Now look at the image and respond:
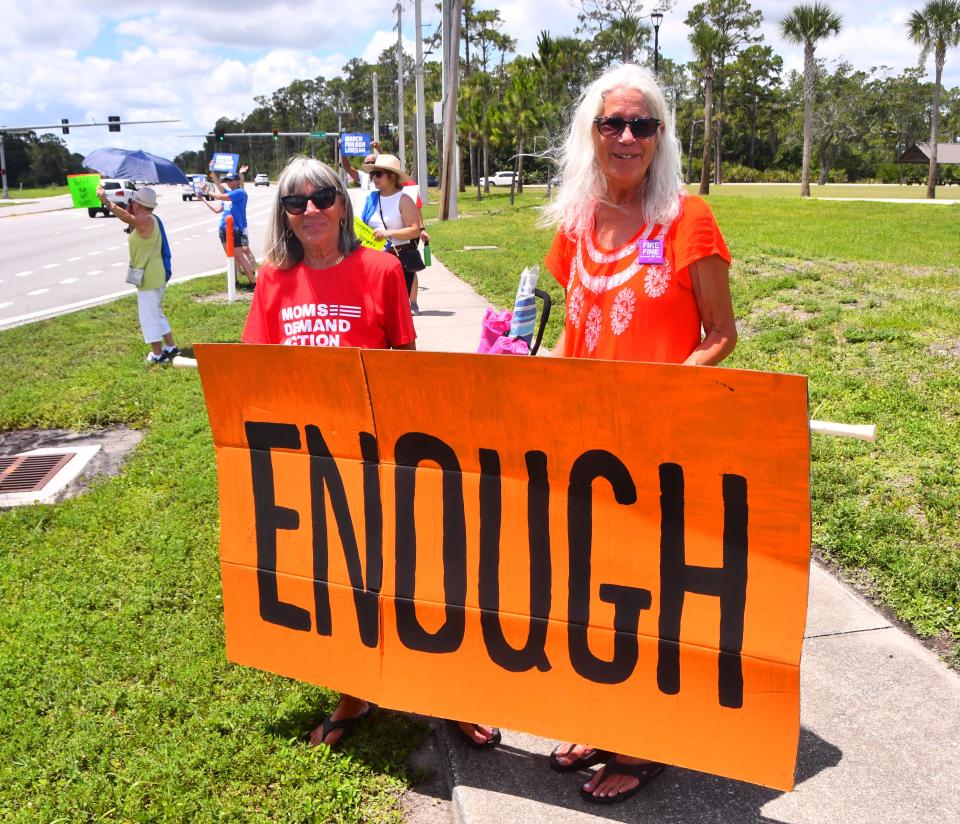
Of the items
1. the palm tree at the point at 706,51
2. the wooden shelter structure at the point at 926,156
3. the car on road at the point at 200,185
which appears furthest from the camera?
the wooden shelter structure at the point at 926,156

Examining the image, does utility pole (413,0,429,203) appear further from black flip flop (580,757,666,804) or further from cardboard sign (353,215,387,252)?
black flip flop (580,757,666,804)

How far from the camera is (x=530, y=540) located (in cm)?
248

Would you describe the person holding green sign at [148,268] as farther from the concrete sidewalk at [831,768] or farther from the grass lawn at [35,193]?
the grass lawn at [35,193]

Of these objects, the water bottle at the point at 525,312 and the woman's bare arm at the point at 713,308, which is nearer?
the woman's bare arm at the point at 713,308

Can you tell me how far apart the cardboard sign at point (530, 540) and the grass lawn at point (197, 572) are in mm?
361

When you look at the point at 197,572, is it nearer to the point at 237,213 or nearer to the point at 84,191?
the point at 84,191

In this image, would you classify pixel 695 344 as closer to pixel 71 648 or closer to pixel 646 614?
pixel 646 614

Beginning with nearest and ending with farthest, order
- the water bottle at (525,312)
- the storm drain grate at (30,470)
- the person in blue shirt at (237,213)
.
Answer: the water bottle at (525,312)
the storm drain grate at (30,470)
the person in blue shirt at (237,213)

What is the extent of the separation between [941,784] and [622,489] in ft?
4.26

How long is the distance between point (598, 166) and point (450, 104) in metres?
22.9

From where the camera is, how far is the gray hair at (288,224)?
10.1 ft

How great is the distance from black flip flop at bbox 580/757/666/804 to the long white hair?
61.6 inches

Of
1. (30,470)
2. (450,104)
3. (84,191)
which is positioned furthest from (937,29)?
(30,470)

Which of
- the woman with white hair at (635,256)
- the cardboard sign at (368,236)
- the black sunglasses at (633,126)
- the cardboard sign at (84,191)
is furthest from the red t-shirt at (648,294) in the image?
the cardboard sign at (84,191)
